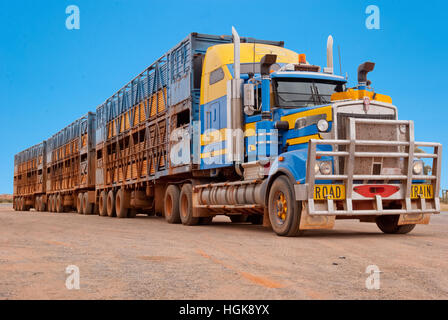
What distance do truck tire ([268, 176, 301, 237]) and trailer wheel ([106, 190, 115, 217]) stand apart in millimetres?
13852

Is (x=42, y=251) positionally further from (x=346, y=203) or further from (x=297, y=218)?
(x=346, y=203)

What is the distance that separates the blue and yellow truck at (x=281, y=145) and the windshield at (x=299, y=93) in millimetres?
22

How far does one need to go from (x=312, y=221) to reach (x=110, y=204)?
15.5m

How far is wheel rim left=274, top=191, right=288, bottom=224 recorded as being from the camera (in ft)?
32.4

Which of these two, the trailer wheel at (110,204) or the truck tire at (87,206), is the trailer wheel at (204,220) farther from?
the truck tire at (87,206)

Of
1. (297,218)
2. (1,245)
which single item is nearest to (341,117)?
(297,218)

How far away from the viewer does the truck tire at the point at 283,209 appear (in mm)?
9438

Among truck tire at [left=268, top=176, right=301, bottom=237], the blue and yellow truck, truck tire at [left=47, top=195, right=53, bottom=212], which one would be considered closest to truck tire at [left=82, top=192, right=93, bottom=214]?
truck tire at [left=47, top=195, right=53, bottom=212]

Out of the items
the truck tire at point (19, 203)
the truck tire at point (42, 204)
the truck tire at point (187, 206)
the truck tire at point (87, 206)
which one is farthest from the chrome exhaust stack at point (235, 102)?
the truck tire at point (19, 203)

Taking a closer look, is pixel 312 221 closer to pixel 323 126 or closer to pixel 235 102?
pixel 323 126

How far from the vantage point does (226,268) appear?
19.5ft

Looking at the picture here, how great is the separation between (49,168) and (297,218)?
1272 inches

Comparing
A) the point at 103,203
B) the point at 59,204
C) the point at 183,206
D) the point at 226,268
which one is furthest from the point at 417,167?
the point at 59,204

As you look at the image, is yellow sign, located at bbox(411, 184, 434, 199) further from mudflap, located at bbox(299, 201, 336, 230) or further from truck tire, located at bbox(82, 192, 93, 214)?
truck tire, located at bbox(82, 192, 93, 214)
